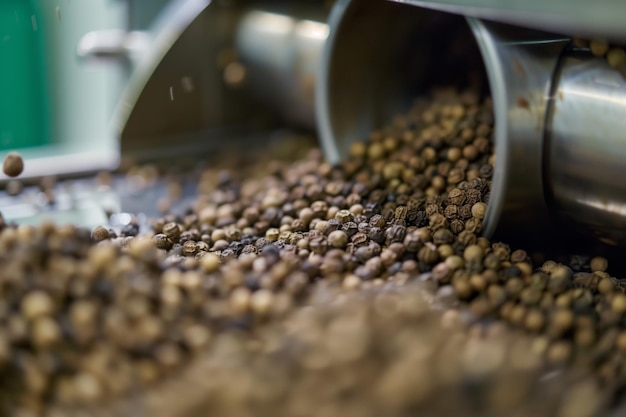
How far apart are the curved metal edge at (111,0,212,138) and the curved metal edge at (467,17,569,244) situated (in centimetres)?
92

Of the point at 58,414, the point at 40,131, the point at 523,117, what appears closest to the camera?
the point at 58,414

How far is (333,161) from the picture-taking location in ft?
4.98

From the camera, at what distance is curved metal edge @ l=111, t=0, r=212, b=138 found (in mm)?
1850

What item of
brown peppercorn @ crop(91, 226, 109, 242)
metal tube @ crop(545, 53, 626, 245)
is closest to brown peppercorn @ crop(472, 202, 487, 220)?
metal tube @ crop(545, 53, 626, 245)

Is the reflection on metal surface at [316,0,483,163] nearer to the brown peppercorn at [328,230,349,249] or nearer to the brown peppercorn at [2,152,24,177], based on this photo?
the brown peppercorn at [328,230,349,249]

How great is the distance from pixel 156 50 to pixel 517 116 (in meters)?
1.06

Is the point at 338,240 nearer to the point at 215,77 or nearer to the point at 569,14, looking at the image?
the point at 569,14

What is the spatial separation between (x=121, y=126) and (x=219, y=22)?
15.2 inches

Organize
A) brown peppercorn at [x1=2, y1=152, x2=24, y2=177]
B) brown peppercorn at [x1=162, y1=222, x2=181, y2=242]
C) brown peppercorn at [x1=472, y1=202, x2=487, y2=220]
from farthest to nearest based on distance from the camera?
brown peppercorn at [x1=2, y1=152, x2=24, y2=177] < brown peppercorn at [x1=162, y1=222, x2=181, y2=242] < brown peppercorn at [x1=472, y1=202, x2=487, y2=220]

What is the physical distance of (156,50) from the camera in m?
1.85

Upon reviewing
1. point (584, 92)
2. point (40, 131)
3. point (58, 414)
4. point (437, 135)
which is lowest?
point (40, 131)

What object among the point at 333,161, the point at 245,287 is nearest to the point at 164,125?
the point at 333,161

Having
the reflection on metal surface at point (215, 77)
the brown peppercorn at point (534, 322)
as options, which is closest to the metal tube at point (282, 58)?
the reflection on metal surface at point (215, 77)

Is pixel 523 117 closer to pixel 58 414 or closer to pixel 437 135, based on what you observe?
pixel 437 135
